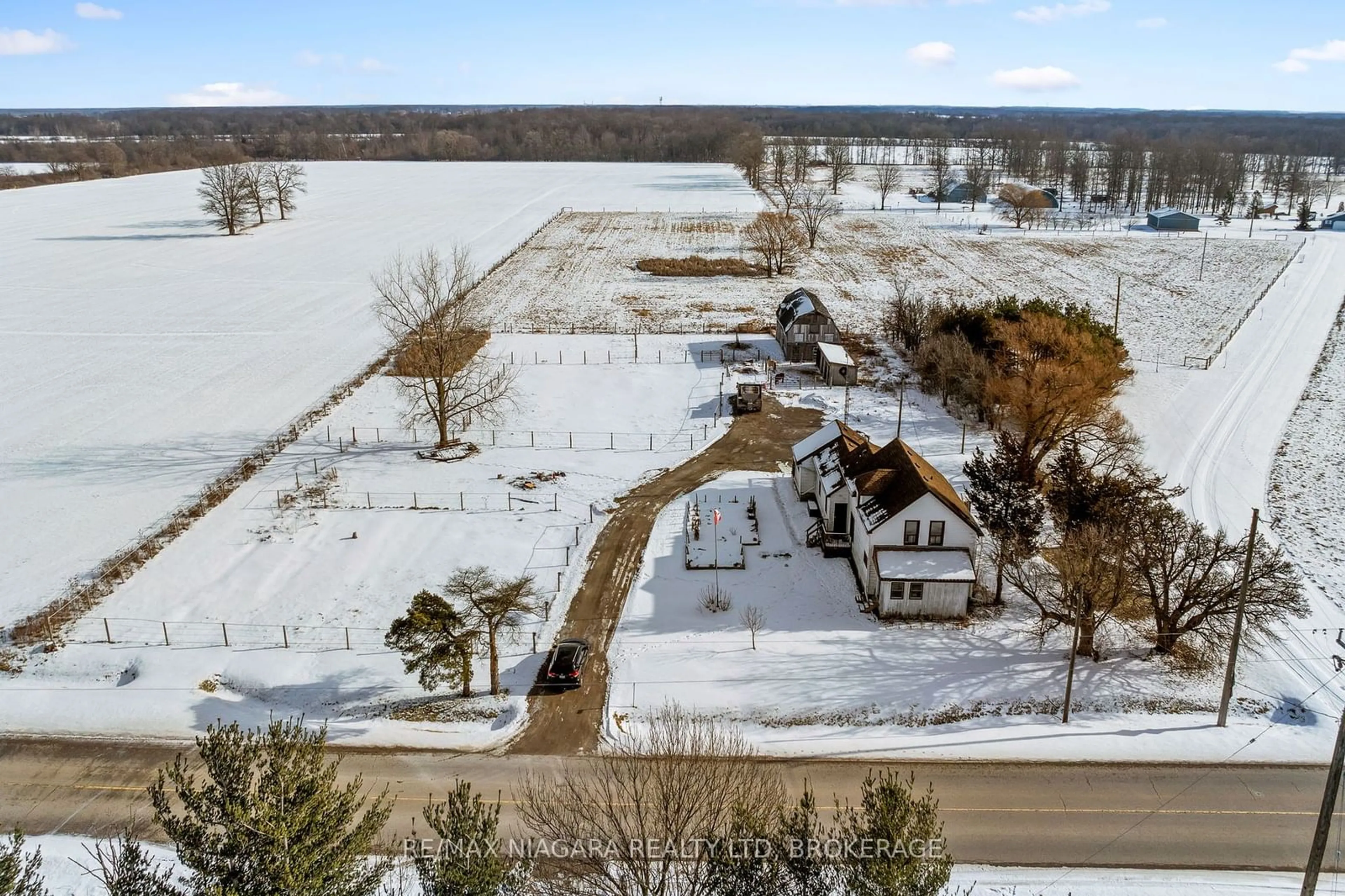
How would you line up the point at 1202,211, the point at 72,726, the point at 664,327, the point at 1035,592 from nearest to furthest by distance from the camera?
1. the point at 72,726
2. the point at 1035,592
3. the point at 664,327
4. the point at 1202,211

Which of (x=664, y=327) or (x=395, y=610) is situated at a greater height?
(x=664, y=327)

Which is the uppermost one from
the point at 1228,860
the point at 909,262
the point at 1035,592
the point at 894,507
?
the point at 909,262

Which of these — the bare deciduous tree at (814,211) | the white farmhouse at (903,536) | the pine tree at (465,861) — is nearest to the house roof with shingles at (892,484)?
the white farmhouse at (903,536)

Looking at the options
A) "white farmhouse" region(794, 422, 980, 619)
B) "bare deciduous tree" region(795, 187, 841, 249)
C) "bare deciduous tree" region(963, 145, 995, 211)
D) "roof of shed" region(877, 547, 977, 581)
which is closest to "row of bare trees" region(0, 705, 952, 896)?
"roof of shed" region(877, 547, 977, 581)

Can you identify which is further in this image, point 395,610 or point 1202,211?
point 1202,211

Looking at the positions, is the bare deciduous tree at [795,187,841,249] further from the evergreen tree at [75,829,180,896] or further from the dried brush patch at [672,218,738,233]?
the evergreen tree at [75,829,180,896]

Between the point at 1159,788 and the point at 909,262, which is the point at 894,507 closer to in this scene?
the point at 1159,788

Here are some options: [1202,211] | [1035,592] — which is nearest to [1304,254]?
[1202,211]

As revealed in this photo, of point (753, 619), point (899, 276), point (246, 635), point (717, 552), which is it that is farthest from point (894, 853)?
point (899, 276)
